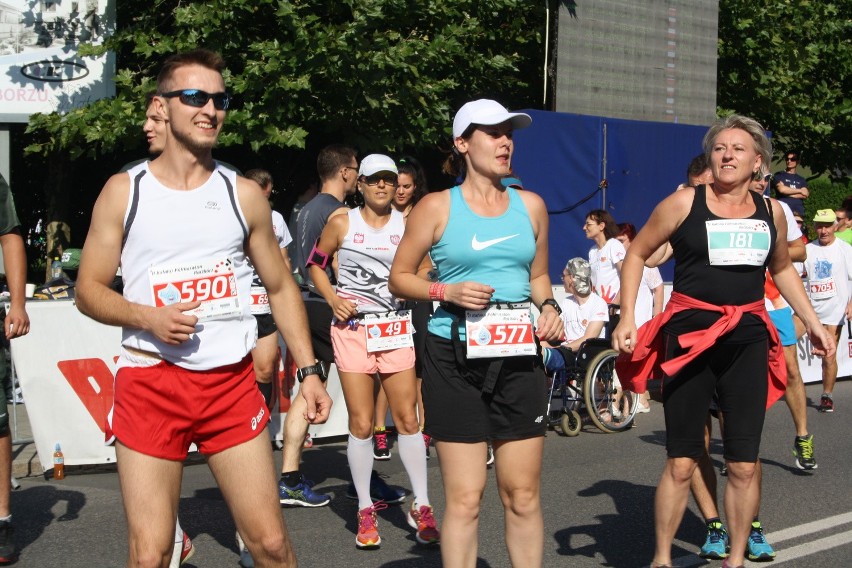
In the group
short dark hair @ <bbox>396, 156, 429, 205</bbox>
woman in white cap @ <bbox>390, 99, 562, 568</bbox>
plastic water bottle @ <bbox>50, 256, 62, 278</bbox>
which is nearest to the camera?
woman in white cap @ <bbox>390, 99, 562, 568</bbox>

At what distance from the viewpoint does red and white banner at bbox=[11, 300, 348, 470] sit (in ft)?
27.8

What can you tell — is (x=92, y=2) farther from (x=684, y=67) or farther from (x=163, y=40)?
(x=684, y=67)

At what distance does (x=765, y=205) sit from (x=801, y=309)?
634 millimetres

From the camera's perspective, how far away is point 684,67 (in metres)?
15.1

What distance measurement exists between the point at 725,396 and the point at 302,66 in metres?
7.69

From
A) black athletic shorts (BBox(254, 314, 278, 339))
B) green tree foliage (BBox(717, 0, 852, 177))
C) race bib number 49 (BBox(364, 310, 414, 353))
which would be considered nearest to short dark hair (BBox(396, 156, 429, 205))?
black athletic shorts (BBox(254, 314, 278, 339))

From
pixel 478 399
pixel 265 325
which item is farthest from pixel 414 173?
pixel 478 399

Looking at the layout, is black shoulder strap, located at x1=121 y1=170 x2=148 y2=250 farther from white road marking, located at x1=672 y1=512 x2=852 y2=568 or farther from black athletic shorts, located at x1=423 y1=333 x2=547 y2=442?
white road marking, located at x1=672 y1=512 x2=852 y2=568

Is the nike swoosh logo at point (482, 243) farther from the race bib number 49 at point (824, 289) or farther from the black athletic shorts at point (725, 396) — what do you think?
the race bib number 49 at point (824, 289)

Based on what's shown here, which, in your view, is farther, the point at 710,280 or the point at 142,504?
the point at 710,280

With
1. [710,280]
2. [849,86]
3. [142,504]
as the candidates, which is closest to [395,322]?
[710,280]

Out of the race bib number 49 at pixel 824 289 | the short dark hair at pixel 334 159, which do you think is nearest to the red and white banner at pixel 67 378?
the short dark hair at pixel 334 159

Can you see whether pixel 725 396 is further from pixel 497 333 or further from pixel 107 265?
pixel 107 265

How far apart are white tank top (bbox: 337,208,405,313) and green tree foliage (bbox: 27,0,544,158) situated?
18.0 ft
